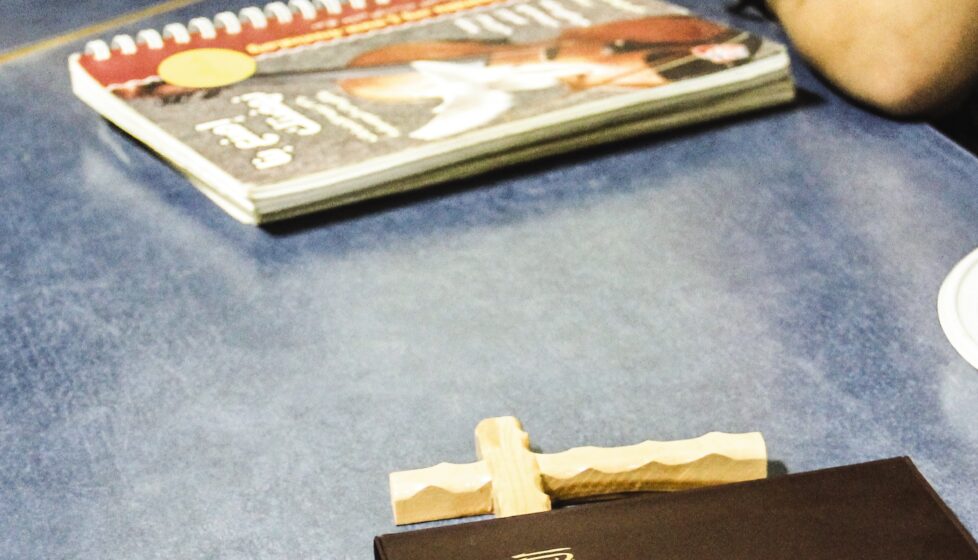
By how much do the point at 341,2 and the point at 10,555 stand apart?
526mm

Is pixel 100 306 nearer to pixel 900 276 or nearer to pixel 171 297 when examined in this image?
pixel 171 297

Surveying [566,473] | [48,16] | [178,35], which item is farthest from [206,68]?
[566,473]

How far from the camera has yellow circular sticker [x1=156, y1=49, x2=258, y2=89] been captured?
688 millimetres

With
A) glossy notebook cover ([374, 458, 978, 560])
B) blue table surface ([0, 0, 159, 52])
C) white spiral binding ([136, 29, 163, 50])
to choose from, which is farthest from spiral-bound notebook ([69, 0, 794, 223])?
glossy notebook cover ([374, 458, 978, 560])

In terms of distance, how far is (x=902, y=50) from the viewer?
2.26 feet

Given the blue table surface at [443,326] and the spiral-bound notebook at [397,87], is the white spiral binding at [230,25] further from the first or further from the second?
the blue table surface at [443,326]

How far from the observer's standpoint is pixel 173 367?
50cm

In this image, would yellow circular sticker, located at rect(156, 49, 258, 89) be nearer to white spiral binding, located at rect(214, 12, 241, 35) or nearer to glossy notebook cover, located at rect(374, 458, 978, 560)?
white spiral binding, located at rect(214, 12, 241, 35)

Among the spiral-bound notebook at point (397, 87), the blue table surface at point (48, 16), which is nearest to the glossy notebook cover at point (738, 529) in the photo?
the spiral-bound notebook at point (397, 87)

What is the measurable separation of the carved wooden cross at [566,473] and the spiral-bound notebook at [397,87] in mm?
238

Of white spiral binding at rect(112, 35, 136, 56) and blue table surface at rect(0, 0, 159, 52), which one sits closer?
white spiral binding at rect(112, 35, 136, 56)

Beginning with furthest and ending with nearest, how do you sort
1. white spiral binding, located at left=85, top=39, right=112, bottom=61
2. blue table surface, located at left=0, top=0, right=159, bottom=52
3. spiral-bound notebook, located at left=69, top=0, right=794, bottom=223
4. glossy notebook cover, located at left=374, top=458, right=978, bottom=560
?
blue table surface, located at left=0, top=0, right=159, bottom=52 → white spiral binding, located at left=85, top=39, right=112, bottom=61 → spiral-bound notebook, located at left=69, top=0, right=794, bottom=223 → glossy notebook cover, located at left=374, top=458, right=978, bottom=560

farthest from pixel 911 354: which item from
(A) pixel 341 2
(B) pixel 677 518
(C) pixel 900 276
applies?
(A) pixel 341 2

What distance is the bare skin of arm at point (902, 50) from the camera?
68cm
